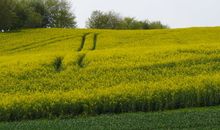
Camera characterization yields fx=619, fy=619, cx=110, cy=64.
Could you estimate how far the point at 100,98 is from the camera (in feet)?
96.9

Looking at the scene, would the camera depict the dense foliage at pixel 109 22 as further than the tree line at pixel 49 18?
Yes

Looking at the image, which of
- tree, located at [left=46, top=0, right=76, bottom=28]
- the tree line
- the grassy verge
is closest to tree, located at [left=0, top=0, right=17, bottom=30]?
the tree line

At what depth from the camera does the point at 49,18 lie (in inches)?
3482

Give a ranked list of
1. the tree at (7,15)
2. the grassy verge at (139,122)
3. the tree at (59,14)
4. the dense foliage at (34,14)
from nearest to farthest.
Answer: the grassy verge at (139,122) → the tree at (7,15) → the dense foliage at (34,14) → the tree at (59,14)

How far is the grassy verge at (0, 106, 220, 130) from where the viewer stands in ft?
77.0

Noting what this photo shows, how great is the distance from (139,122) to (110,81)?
8584 mm

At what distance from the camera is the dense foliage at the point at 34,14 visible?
67.8 meters

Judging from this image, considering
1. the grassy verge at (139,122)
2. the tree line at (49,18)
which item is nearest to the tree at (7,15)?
the tree line at (49,18)

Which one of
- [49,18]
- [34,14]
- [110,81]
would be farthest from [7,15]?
[110,81]

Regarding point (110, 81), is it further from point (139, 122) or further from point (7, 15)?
point (7, 15)

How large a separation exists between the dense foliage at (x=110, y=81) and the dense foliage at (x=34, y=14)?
71.2 ft

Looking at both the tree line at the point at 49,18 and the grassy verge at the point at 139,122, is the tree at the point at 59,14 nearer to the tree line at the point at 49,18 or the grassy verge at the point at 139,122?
the tree line at the point at 49,18

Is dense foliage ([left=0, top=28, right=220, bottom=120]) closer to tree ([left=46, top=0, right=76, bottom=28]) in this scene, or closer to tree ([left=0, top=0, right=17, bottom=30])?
tree ([left=0, top=0, right=17, bottom=30])

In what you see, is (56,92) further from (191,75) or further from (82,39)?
(82,39)
